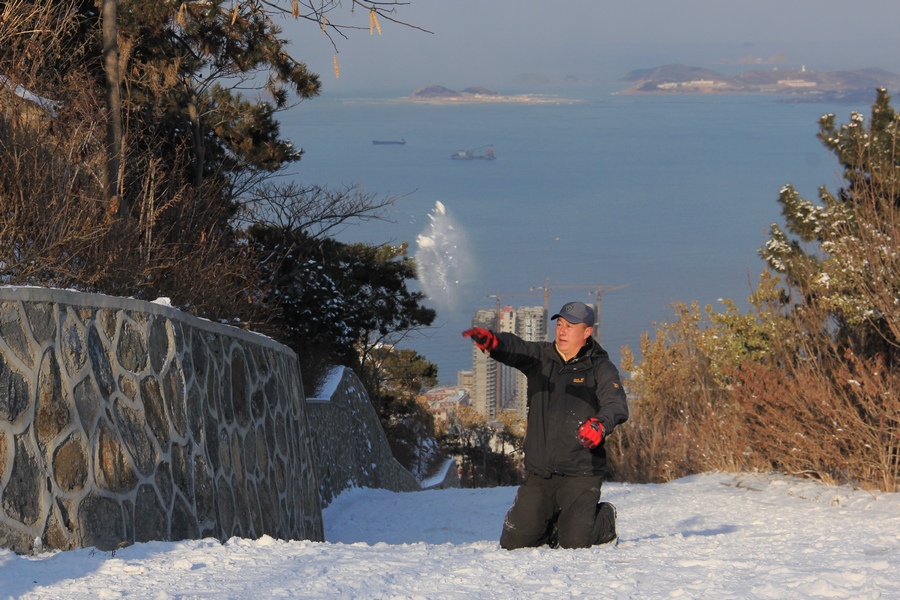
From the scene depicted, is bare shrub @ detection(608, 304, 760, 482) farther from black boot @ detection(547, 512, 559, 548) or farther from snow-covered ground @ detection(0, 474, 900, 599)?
black boot @ detection(547, 512, 559, 548)

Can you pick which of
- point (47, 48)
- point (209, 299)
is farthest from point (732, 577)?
point (47, 48)

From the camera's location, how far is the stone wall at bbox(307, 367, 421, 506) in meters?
16.0

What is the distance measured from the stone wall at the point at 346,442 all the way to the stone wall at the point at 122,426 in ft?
18.8

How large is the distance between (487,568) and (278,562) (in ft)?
3.52

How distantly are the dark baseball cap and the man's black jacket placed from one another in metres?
0.17

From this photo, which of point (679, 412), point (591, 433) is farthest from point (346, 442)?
point (591, 433)

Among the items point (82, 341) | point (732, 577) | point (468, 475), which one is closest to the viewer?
point (732, 577)

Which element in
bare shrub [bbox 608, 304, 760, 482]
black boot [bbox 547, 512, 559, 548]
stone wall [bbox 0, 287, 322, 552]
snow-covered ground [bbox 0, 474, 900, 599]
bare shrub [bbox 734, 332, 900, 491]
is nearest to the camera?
snow-covered ground [bbox 0, 474, 900, 599]

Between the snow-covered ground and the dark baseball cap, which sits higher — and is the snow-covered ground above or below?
below

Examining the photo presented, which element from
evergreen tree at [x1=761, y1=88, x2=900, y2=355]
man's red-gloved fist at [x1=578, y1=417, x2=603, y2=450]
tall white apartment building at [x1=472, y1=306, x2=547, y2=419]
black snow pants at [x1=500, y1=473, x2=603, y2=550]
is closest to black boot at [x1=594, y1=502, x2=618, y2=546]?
black snow pants at [x1=500, y1=473, x2=603, y2=550]

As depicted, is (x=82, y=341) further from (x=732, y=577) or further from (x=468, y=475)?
(x=468, y=475)

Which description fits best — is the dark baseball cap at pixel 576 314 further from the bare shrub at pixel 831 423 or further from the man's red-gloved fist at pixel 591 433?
the bare shrub at pixel 831 423

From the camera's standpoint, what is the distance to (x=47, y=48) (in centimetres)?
1275

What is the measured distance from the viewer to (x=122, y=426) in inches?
243
